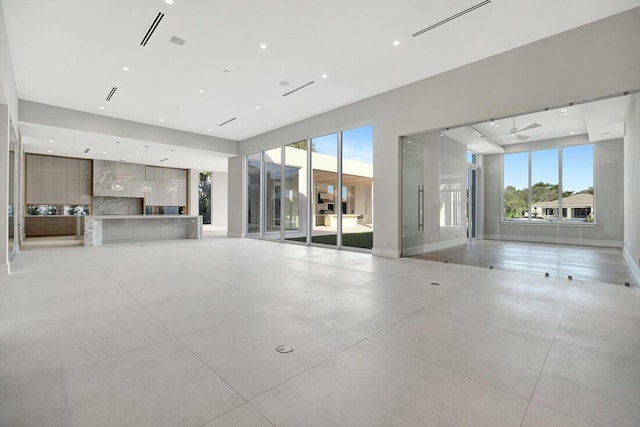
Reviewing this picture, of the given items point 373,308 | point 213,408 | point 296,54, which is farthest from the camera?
point 296,54

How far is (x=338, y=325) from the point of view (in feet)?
10.1

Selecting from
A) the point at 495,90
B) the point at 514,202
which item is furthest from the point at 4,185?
the point at 514,202

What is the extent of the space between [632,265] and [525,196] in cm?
204

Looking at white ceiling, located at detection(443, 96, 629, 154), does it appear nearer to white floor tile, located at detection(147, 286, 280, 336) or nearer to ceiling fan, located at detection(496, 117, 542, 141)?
ceiling fan, located at detection(496, 117, 542, 141)

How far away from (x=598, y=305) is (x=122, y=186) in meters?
19.5

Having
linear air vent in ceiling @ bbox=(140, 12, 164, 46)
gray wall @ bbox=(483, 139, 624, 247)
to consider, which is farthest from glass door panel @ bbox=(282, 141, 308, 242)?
gray wall @ bbox=(483, 139, 624, 247)

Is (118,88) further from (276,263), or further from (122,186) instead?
(122,186)

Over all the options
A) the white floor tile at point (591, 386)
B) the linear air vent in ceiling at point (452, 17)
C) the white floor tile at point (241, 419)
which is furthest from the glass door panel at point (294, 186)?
the white floor tile at point (241, 419)

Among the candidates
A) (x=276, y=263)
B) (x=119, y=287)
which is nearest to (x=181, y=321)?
(x=119, y=287)

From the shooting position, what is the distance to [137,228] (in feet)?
37.5

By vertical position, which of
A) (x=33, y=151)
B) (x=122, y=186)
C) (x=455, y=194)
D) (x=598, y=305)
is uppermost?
(x=33, y=151)

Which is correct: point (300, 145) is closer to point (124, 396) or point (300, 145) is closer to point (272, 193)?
point (272, 193)

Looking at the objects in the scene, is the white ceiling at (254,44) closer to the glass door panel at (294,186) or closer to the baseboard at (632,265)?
the glass door panel at (294,186)

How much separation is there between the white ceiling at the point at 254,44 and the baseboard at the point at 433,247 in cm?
400
